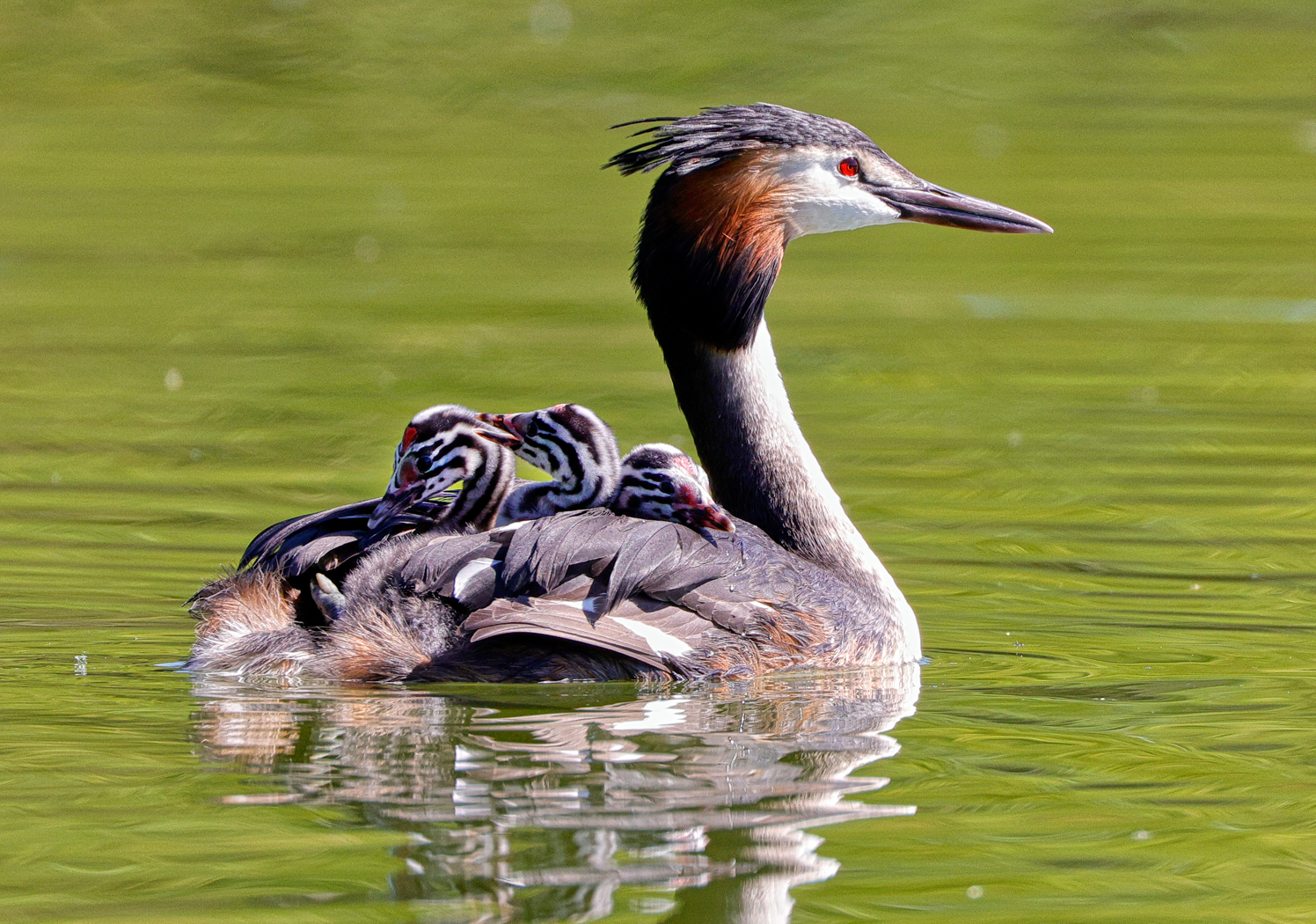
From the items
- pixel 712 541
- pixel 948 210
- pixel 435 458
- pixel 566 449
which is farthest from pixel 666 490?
pixel 948 210

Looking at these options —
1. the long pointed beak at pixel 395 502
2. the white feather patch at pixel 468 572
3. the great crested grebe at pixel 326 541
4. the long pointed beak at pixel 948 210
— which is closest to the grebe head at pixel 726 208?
the long pointed beak at pixel 948 210

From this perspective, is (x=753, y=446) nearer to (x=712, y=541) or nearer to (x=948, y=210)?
(x=712, y=541)

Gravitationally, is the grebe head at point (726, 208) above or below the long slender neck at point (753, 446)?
above

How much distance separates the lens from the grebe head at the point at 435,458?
19.3ft

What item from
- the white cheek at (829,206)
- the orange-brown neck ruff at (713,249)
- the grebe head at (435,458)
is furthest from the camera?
the white cheek at (829,206)

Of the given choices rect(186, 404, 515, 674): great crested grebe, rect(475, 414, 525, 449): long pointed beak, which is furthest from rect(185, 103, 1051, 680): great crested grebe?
rect(475, 414, 525, 449): long pointed beak

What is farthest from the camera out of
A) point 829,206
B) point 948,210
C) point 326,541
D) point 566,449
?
point 948,210

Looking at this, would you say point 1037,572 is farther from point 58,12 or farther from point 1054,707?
point 58,12

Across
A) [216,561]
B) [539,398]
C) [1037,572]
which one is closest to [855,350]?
[539,398]

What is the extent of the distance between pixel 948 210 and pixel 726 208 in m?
0.82

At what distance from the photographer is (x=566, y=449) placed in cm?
607

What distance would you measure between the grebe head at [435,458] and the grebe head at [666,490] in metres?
0.34

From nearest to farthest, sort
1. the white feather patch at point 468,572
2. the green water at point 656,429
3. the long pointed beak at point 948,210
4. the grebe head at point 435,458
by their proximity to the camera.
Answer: the green water at point 656,429 < the white feather patch at point 468,572 < the grebe head at point 435,458 < the long pointed beak at point 948,210

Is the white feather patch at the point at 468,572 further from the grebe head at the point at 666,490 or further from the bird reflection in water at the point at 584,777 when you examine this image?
the grebe head at the point at 666,490
